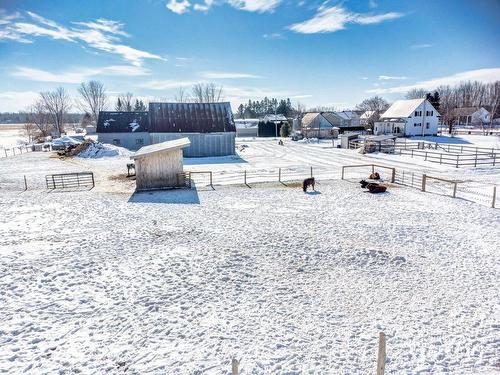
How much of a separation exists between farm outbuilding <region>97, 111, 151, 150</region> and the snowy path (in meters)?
29.4

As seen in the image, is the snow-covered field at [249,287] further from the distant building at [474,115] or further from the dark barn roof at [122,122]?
the distant building at [474,115]

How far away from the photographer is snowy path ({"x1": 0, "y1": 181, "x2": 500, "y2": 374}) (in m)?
6.63

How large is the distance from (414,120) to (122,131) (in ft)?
157

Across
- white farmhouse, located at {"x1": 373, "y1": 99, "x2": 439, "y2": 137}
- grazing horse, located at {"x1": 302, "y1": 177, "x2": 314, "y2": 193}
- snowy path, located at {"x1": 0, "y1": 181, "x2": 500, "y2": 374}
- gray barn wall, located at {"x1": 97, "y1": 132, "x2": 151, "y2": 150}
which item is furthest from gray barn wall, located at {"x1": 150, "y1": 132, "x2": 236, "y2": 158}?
white farmhouse, located at {"x1": 373, "y1": 99, "x2": 439, "y2": 137}

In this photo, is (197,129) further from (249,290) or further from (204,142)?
(249,290)

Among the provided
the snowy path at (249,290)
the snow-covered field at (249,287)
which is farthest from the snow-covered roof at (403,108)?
the snowy path at (249,290)

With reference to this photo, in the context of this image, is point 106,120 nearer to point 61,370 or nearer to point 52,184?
point 52,184

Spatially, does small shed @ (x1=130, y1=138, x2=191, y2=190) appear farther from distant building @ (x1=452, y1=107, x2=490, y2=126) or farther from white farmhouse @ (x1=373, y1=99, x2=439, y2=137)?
distant building @ (x1=452, y1=107, x2=490, y2=126)

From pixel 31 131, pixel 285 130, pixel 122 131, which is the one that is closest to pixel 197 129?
pixel 122 131

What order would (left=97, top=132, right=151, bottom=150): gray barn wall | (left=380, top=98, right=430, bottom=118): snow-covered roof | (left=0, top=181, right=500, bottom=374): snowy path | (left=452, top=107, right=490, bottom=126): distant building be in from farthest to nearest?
(left=452, top=107, right=490, bottom=126): distant building, (left=380, top=98, right=430, bottom=118): snow-covered roof, (left=97, top=132, right=151, bottom=150): gray barn wall, (left=0, top=181, right=500, bottom=374): snowy path

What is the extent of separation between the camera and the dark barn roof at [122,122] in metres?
43.6

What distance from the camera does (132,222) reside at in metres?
14.6

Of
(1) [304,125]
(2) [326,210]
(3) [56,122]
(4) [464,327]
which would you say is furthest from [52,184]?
(3) [56,122]

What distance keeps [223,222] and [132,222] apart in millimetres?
4042
